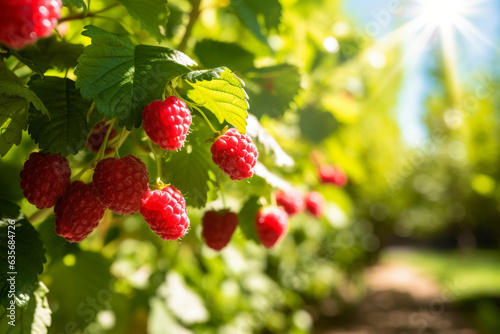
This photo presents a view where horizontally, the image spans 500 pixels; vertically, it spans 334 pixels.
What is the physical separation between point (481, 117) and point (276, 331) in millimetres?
8030

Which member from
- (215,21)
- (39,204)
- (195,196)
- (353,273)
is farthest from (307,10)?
(353,273)

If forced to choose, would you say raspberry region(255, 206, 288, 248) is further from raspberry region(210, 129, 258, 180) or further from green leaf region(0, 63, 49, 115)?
green leaf region(0, 63, 49, 115)

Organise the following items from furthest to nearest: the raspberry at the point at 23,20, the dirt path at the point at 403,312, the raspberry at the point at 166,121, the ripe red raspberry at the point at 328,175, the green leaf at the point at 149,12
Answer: the dirt path at the point at 403,312, the ripe red raspberry at the point at 328,175, the green leaf at the point at 149,12, the raspberry at the point at 166,121, the raspberry at the point at 23,20

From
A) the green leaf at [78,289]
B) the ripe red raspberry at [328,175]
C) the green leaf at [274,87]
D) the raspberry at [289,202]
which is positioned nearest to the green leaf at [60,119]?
the green leaf at [274,87]

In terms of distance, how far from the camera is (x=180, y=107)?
0.59 metres

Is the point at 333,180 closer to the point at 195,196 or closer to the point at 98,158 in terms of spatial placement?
the point at 195,196

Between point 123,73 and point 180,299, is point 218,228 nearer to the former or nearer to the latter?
point 123,73

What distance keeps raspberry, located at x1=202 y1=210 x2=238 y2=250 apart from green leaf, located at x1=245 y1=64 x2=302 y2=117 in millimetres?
269

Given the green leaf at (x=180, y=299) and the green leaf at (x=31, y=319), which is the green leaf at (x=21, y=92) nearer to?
the green leaf at (x=31, y=319)

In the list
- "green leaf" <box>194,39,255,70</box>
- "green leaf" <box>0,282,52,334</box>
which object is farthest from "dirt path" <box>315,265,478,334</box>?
"green leaf" <box>0,282,52,334</box>

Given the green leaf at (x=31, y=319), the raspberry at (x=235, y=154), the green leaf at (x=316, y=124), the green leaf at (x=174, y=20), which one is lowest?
the green leaf at (x=31, y=319)

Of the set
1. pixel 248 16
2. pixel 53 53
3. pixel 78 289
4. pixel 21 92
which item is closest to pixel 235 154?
pixel 21 92

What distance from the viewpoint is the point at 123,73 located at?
0.61 meters

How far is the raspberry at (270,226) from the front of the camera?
3.38 ft
